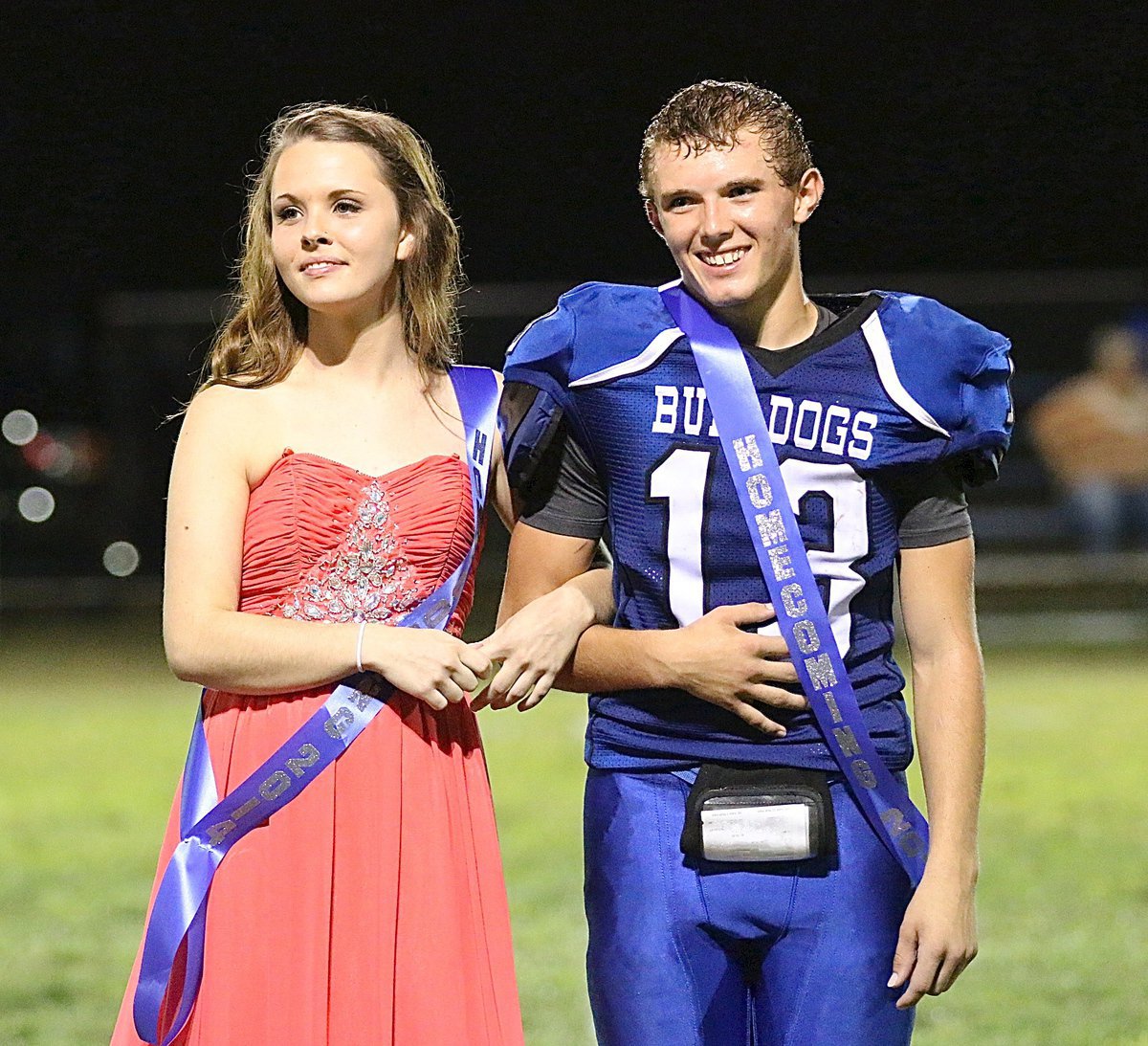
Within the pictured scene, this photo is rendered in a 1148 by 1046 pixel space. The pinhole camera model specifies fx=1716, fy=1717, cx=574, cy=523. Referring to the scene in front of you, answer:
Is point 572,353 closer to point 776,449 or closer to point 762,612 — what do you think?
point 776,449

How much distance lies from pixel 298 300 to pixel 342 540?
15.6 inches

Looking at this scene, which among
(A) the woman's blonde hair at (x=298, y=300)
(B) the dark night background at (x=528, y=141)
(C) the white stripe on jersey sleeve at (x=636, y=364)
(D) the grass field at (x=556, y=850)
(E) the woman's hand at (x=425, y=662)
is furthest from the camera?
(B) the dark night background at (x=528, y=141)

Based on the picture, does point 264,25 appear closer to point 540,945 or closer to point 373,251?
point 540,945

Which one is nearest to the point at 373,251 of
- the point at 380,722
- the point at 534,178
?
the point at 380,722

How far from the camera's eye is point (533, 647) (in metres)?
2.24

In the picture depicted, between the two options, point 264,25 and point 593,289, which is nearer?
Answer: point 593,289

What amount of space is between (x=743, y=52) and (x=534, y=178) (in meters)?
2.72

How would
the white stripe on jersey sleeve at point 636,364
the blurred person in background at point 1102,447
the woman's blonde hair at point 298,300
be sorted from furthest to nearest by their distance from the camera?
the blurred person in background at point 1102,447
the woman's blonde hair at point 298,300
the white stripe on jersey sleeve at point 636,364

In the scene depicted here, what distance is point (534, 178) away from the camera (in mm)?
12750

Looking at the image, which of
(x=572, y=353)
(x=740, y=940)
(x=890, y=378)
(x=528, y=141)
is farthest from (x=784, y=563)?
(x=528, y=141)

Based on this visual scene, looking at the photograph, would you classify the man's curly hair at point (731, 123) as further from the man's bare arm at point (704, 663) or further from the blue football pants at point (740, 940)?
the blue football pants at point (740, 940)

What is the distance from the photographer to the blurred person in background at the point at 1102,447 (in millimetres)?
12617

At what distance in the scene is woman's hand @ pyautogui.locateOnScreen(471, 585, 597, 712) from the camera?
7.33 feet

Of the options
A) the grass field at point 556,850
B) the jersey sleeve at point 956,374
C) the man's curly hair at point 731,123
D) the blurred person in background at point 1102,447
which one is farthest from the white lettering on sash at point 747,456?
the blurred person in background at point 1102,447
